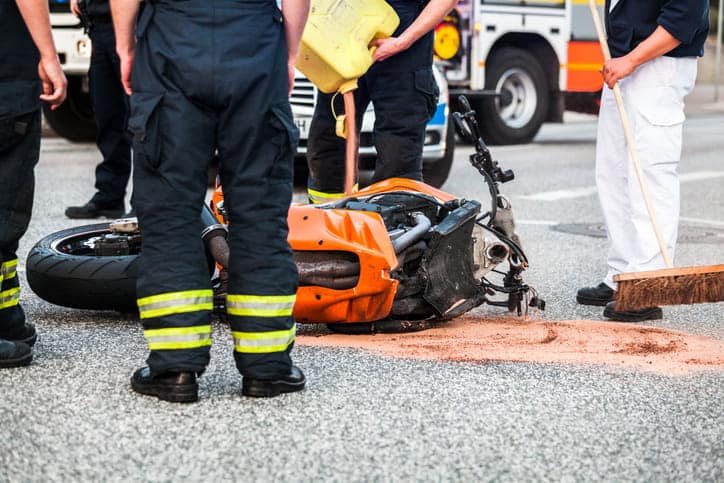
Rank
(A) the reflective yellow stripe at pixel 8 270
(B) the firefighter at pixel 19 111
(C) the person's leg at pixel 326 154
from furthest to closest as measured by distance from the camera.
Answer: (C) the person's leg at pixel 326 154 → (A) the reflective yellow stripe at pixel 8 270 → (B) the firefighter at pixel 19 111

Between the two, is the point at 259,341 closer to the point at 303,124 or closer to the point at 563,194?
the point at 303,124

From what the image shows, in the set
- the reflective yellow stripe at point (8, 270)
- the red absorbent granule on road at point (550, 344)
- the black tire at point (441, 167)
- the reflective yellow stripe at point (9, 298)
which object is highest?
the reflective yellow stripe at point (8, 270)

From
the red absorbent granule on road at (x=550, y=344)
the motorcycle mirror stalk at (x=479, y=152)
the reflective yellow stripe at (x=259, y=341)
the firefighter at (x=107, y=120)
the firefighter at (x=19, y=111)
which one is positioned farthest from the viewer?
the firefighter at (x=107, y=120)

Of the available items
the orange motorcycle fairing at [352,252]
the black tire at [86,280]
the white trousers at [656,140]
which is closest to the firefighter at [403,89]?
the white trousers at [656,140]

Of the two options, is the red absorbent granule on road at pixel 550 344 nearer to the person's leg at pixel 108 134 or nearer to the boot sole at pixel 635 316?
the boot sole at pixel 635 316

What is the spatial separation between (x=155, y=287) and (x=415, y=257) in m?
1.49

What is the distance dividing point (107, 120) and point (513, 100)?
26.3ft

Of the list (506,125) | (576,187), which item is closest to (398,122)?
(576,187)

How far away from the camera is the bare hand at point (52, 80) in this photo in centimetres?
409

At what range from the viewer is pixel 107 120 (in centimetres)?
805

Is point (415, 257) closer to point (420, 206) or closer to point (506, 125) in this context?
point (420, 206)

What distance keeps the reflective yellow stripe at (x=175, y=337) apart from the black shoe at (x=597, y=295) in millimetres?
2556

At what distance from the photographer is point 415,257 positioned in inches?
190

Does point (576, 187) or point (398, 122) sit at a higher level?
point (398, 122)
